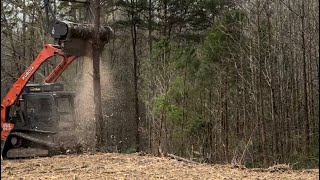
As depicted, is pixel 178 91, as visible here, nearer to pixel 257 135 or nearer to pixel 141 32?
pixel 257 135

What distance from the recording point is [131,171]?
8750 millimetres

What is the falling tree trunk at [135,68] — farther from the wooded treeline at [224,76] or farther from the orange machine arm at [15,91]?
the orange machine arm at [15,91]

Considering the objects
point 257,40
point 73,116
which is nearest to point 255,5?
point 257,40

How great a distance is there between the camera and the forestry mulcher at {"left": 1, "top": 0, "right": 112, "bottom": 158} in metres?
12.7

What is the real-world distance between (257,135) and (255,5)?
4.55 meters

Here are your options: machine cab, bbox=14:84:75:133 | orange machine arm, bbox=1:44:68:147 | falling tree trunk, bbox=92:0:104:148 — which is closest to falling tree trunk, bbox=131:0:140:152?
falling tree trunk, bbox=92:0:104:148

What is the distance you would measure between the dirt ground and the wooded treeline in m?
2.19

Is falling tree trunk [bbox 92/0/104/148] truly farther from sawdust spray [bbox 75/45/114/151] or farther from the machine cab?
the machine cab

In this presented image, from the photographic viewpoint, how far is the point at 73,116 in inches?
519

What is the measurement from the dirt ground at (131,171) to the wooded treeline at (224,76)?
2.19 metres

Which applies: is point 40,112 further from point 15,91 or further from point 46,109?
point 15,91

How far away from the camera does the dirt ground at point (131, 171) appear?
8.27 m

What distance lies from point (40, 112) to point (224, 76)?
7.90 metres

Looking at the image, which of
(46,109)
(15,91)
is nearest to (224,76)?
(46,109)
